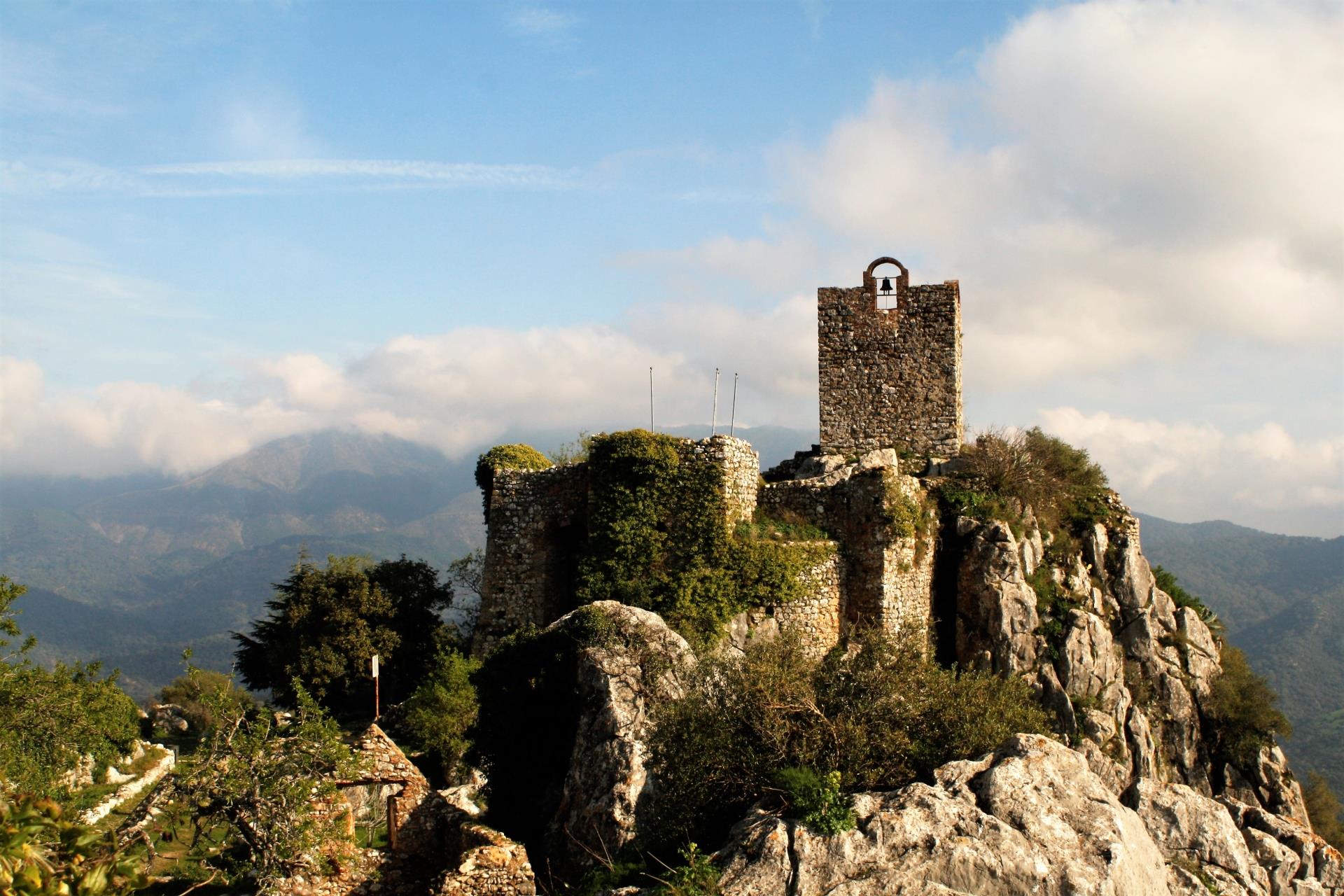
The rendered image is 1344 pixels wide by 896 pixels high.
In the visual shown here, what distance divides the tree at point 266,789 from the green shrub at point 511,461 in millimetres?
11810

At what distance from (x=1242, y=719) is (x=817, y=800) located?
19022mm

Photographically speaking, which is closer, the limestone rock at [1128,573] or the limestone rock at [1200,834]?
the limestone rock at [1200,834]

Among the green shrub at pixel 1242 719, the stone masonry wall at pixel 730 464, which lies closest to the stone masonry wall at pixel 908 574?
the stone masonry wall at pixel 730 464

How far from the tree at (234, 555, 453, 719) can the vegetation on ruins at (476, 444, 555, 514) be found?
4622 millimetres

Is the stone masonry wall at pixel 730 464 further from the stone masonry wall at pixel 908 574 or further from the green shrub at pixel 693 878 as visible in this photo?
the green shrub at pixel 693 878

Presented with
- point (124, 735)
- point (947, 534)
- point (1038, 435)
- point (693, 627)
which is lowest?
point (124, 735)

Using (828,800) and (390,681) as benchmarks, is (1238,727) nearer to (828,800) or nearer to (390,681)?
(828,800)

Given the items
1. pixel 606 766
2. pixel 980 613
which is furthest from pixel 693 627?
pixel 980 613

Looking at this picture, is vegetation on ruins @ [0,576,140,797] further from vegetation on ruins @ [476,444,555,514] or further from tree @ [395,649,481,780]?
vegetation on ruins @ [476,444,555,514]

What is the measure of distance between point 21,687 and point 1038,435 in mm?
29589

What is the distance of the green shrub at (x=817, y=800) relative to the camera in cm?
1267

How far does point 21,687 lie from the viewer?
30109 mm

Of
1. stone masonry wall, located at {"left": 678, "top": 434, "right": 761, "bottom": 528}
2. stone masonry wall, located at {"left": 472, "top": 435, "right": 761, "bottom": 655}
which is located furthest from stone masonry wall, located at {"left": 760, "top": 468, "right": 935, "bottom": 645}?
stone masonry wall, located at {"left": 472, "top": 435, "right": 761, "bottom": 655}

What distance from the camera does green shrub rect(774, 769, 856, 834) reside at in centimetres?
1267
